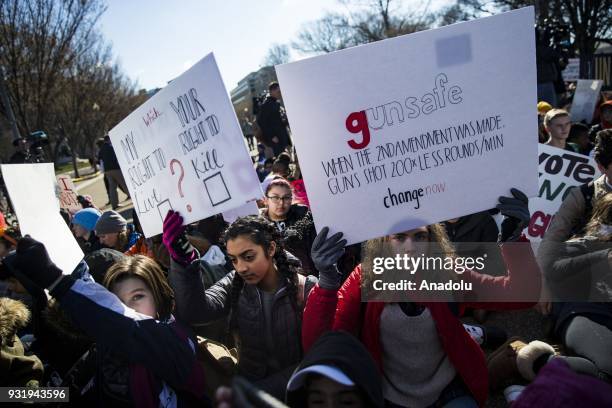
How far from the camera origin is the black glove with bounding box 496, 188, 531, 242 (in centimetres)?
195

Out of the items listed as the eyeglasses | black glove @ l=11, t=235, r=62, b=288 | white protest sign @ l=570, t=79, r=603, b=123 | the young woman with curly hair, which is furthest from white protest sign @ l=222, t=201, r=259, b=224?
white protest sign @ l=570, t=79, r=603, b=123

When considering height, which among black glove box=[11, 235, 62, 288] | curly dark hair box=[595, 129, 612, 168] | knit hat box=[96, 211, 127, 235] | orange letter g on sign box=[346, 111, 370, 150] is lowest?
curly dark hair box=[595, 129, 612, 168]

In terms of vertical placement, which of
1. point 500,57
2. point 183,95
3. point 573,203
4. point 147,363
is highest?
point 183,95

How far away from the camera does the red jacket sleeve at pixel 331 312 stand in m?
1.97

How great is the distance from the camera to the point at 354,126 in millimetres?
1969

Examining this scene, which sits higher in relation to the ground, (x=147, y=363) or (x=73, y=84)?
(x=73, y=84)

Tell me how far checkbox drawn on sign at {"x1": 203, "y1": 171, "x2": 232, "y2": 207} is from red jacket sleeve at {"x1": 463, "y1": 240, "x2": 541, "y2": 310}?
1.23m

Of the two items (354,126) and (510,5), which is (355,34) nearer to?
(510,5)

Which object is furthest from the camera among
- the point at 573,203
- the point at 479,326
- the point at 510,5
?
the point at 510,5

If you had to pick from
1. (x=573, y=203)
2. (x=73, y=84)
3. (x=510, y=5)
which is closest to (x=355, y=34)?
(x=510, y=5)

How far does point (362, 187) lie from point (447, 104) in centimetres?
53

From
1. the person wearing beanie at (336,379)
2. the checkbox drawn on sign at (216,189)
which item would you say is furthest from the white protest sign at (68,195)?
the person wearing beanie at (336,379)

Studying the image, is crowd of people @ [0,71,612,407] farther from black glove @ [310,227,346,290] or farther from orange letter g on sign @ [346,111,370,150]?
orange letter g on sign @ [346,111,370,150]

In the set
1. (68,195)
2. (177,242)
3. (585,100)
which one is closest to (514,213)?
(177,242)
